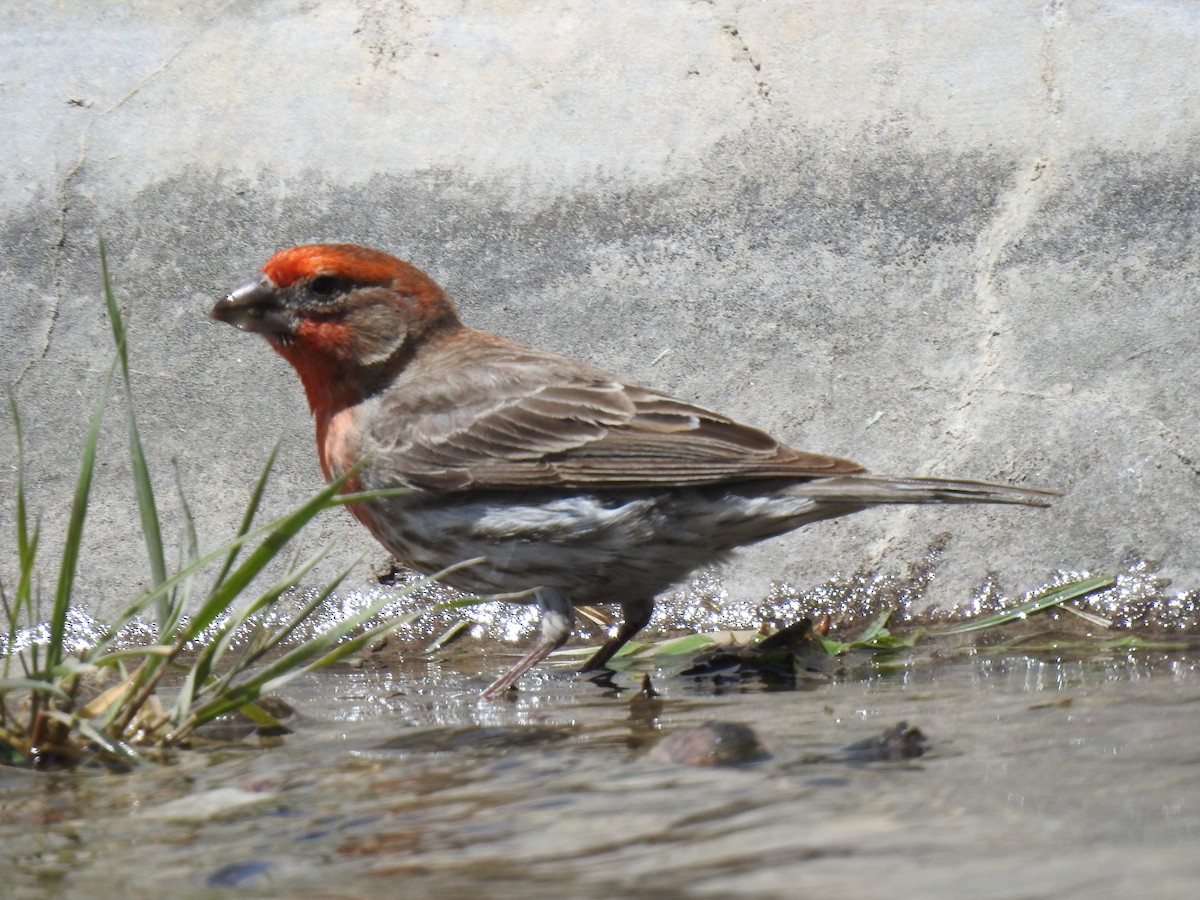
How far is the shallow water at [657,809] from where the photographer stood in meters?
Answer: 1.84

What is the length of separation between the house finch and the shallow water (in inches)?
40.5

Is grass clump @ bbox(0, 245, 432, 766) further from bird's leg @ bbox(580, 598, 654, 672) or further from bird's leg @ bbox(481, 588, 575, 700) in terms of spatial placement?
bird's leg @ bbox(580, 598, 654, 672)

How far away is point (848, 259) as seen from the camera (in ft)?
18.9

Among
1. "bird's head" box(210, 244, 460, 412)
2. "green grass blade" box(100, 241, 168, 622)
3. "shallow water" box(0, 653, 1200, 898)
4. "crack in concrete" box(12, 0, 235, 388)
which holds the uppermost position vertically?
"crack in concrete" box(12, 0, 235, 388)

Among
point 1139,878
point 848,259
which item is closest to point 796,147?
point 848,259

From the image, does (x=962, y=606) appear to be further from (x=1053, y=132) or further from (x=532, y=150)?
(x=532, y=150)

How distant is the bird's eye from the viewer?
4949mm

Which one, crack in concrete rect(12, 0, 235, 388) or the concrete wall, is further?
crack in concrete rect(12, 0, 235, 388)

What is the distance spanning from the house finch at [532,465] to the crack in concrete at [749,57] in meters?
1.83

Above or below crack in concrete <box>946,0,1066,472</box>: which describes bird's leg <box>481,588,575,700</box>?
below

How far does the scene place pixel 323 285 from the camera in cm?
496

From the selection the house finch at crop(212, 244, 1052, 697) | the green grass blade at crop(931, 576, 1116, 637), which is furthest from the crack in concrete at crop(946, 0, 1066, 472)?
the house finch at crop(212, 244, 1052, 697)

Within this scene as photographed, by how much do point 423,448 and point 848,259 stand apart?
6.18ft

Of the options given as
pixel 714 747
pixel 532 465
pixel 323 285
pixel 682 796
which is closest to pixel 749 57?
pixel 323 285
